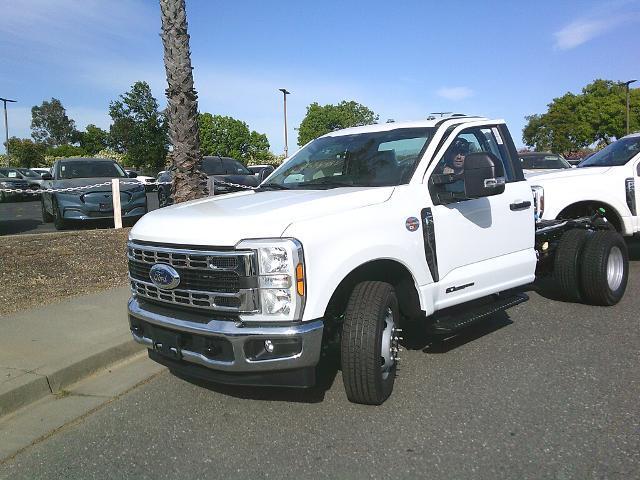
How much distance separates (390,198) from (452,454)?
173 centimetres

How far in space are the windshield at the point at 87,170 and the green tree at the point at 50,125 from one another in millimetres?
102522

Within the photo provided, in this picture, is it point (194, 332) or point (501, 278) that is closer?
point (194, 332)

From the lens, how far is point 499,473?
3027mm

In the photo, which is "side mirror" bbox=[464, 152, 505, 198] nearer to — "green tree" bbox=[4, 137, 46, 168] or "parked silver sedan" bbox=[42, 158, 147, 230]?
"parked silver sedan" bbox=[42, 158, 147, 230]

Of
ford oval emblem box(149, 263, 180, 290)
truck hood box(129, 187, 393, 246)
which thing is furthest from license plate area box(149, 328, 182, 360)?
truck hood box(129, 187, 393, 246)

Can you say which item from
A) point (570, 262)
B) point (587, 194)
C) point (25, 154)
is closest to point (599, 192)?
point (587, 194)

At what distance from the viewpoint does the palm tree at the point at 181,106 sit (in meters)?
9.78

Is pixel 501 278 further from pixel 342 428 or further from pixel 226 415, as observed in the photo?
pixel 226 415

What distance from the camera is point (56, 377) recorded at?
4.46 metres

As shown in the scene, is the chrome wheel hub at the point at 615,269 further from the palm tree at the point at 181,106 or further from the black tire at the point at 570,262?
the palm tree at the point at 181,106

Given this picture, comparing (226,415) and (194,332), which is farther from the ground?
(194,332)

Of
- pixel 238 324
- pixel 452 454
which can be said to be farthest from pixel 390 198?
pixel 452 454

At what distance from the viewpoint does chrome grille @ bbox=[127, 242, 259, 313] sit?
344 centimetres

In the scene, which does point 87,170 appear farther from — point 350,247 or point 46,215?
point 350,247
